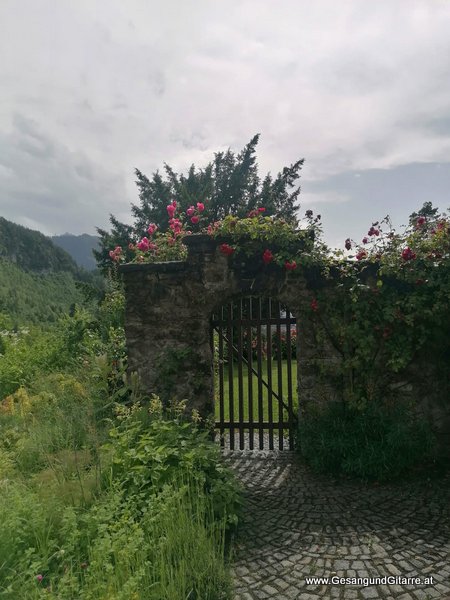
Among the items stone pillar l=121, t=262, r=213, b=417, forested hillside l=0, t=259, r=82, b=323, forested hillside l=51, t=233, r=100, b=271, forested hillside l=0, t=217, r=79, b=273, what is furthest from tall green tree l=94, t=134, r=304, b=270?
forested hillside l=51, t=233, r=100, b=271

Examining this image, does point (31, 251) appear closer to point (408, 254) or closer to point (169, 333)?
point (169, 333)

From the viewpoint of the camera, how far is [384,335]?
4465 millimetres

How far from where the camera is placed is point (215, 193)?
1764 centimetres

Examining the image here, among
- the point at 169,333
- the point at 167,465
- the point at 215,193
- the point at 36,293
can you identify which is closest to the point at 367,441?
the point at 167,465

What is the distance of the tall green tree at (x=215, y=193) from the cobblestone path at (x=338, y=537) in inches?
507

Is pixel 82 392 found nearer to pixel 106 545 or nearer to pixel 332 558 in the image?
pixel 106 545

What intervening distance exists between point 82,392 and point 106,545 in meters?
3.41

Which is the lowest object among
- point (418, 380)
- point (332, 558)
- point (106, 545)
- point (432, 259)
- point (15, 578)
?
point (332, 558)

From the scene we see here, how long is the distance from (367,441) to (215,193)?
1507 centimetres

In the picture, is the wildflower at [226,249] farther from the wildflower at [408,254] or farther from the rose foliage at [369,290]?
the wildflower at [408,254]

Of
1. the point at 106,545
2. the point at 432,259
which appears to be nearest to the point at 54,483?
the point at 106,545

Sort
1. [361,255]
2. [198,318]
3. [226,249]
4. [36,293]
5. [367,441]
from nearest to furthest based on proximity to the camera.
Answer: [367,441] → [361,255] → [226,249] → [198,318] → [36,293]

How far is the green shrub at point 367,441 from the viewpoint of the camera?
13.2 ft

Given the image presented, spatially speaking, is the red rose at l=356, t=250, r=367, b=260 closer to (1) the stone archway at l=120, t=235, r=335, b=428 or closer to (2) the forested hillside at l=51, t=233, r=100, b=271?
(1) the stone archway at l=120, t=235, r=335, b=428
